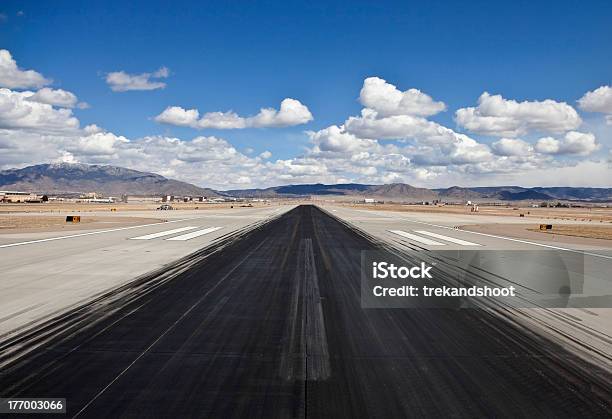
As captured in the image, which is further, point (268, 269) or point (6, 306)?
point (268, 269)

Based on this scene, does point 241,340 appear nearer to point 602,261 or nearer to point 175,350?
point 175,350

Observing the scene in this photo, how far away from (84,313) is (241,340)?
345cm

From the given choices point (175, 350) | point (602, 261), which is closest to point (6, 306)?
point (175, 350)

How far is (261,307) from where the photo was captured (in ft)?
30.7

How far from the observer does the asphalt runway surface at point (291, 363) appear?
498 centimetres

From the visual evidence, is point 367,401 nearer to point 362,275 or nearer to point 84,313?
point 84,313

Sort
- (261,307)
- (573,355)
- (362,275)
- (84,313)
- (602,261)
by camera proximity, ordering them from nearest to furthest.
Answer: (573,355), (84,313), (261,307), (362,275), (602,261)

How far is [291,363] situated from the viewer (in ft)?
20.2

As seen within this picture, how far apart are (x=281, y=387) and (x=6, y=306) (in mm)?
6742

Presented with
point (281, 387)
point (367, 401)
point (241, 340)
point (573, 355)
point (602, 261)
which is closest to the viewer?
point (367, 401)

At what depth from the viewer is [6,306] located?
359 inches

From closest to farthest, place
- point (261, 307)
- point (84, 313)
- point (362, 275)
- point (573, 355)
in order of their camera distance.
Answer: point (573, 355), point (84, 313), point (261, 307), point (362, 275)

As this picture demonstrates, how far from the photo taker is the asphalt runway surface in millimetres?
4980

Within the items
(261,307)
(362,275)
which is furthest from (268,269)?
(261,307)
